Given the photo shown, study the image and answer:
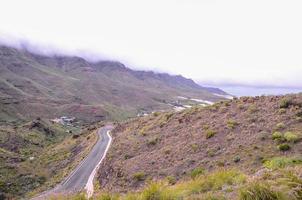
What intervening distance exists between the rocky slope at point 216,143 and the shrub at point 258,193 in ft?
30.8

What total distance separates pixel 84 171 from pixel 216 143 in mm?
24710

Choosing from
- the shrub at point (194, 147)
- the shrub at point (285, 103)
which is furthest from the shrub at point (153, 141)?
the shrub at point (285, 103)

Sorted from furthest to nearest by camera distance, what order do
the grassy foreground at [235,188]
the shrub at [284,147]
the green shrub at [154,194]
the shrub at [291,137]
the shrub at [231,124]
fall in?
the shrub at [231,124] → the shrub at [291,137] → the shrub at [284,147] → the green shrub at [154,194] → the grassy foreground at [235,188]

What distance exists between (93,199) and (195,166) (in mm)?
13136

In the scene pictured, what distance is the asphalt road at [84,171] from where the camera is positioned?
4005cm

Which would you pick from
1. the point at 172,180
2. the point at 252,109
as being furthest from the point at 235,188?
the point at 252,109

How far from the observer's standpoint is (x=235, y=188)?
34.2 ft

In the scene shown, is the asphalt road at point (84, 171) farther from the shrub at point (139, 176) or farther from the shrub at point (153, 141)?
the shrub at point (139, 176)

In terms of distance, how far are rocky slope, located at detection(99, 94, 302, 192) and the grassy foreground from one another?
19.0 ft

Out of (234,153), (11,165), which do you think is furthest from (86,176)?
(11,165)

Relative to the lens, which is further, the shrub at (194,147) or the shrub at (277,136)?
the shrub at (194,147)

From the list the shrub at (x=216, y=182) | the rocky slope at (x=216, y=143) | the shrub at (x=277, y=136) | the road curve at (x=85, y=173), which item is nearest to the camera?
the shrub at (x=216, y=182)

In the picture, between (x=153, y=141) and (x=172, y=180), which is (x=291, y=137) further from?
(x=153, y=141)

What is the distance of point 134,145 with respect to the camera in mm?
36688
